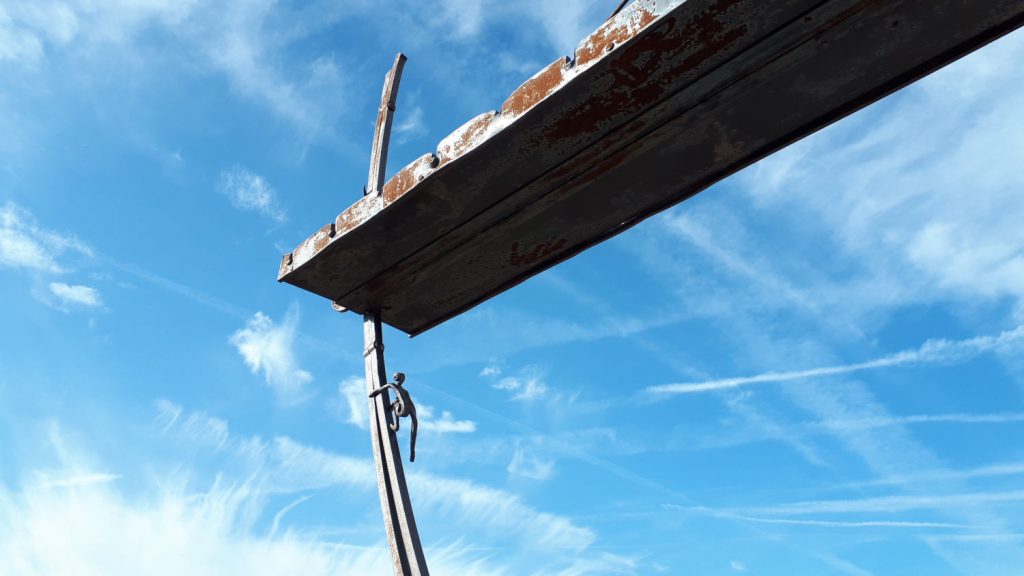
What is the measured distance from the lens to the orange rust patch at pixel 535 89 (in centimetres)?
273

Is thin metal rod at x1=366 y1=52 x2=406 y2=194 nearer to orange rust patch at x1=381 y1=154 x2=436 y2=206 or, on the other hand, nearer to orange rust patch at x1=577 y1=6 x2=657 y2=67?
orange rust patch at x1=381 y1=154 x2=436 y2=206

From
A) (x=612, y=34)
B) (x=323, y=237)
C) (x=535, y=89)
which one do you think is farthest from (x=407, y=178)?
(x=612, y=34)

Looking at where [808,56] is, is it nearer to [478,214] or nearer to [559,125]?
[559,125]

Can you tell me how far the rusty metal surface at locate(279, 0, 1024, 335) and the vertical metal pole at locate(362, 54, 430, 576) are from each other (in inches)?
9.4

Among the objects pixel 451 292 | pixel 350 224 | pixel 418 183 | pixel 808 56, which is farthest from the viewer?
pixel 451 292

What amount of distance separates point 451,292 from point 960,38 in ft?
6.92

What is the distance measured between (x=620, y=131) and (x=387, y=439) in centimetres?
Answer: 149

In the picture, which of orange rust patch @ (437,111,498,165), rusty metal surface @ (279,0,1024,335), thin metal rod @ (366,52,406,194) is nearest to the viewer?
rusty metal surface @ (279,0,1024,335)

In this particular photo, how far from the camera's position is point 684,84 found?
2.70m

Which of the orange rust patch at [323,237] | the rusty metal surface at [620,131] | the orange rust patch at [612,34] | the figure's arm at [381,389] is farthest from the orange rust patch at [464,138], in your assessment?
the figure's arm at [381,389]

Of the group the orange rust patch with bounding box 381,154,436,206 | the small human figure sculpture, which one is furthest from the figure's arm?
the orange rust patch with bounding box 381,154,436,206

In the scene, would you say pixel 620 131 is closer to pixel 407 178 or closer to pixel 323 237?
pixel 407 178

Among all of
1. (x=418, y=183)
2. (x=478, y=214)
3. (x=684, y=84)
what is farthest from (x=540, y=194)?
(x=684, y=84)

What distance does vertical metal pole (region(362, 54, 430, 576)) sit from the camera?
3.14 metres
